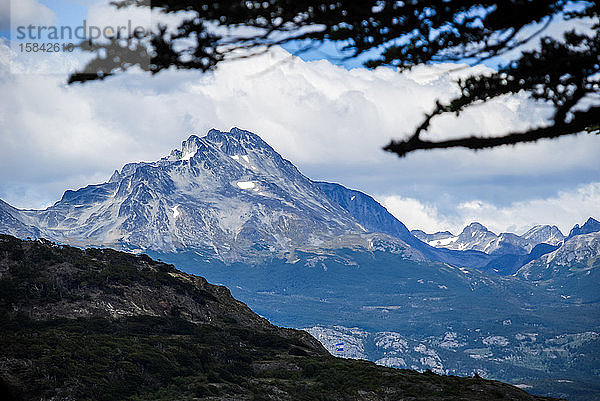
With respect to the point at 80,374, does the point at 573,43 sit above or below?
above

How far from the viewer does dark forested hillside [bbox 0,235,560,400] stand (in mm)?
36375

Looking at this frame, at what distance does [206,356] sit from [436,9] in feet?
124

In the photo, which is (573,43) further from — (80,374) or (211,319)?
(211,319)

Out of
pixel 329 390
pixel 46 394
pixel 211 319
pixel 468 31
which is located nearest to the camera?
pixel 468 31

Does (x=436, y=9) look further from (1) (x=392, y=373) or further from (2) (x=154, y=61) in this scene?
(1) (x=392, y=373)

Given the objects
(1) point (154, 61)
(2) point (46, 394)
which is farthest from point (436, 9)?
(2) point (46, 394)

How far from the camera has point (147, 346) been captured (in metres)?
43.8

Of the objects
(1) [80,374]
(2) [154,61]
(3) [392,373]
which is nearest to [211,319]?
(3) [392,373]

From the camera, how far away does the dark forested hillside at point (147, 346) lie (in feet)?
119

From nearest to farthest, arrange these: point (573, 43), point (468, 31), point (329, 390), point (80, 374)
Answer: point (573, 43), point (468, 31), point (80, 374), point (329, 390)

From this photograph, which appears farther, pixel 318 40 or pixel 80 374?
pixel 80 374

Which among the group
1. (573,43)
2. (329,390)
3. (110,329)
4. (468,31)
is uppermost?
(468,31)

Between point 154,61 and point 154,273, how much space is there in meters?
54.1

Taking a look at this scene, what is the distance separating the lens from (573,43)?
38.3ft
